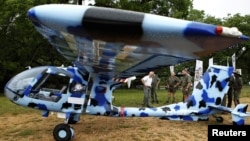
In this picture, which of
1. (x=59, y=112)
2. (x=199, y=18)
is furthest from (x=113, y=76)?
(x=199, y=18)

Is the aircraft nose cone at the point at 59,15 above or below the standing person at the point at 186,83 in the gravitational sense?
above

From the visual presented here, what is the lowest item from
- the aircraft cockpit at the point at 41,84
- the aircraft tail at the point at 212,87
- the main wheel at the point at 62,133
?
the main wheel at the point at 62,133

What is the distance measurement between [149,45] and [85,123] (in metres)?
7.92

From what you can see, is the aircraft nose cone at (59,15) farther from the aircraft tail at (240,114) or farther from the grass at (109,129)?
the aircraft tail at (240,114)

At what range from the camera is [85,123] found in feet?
44.2

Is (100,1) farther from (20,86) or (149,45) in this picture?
(149,45)

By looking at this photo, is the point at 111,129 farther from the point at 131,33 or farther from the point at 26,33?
the point at 26,33

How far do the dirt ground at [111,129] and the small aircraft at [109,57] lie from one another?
57 centimetres

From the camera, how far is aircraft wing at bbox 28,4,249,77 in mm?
5082

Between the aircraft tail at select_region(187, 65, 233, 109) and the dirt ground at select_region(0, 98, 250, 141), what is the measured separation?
0.95 meters

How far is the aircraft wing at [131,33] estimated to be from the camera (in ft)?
16.7

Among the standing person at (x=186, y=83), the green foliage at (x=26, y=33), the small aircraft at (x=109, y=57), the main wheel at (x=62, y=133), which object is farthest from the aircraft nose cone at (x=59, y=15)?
the green foliage at (x=26, y=33)

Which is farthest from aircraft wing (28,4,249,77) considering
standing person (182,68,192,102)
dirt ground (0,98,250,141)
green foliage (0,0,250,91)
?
green foliage (0,0,250,91)

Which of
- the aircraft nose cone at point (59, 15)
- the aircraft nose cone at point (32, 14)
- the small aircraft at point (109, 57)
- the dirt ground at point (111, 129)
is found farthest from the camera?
the dirt ground at point (111, 129)
